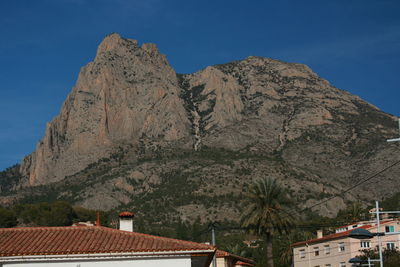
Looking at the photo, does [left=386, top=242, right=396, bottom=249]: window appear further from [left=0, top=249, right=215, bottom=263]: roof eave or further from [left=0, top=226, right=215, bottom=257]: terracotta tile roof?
[left=0, top=249, right=215, bottom=263]: roof eave

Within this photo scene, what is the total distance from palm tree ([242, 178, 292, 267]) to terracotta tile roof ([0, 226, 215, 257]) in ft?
148

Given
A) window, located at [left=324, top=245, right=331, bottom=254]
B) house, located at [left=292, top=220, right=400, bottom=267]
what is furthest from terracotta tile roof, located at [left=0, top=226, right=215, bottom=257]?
window, located at [left=324, top=245, right=331, bottom=254]

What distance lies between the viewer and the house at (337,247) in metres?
90.1

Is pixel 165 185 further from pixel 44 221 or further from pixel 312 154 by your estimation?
pixel 44 221

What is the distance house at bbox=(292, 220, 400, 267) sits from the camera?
90062 mm

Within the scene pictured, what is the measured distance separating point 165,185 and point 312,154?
46.3 metres

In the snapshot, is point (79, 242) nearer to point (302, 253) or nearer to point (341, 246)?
point (341, 246)

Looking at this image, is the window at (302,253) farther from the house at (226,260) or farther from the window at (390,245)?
the house at (226,260)

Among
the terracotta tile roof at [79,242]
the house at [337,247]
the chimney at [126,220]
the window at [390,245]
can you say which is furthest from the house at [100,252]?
the window at [390,245]

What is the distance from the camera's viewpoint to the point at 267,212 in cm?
7262

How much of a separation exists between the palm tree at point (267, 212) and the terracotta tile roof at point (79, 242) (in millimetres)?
45236

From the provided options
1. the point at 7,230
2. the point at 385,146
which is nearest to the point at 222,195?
the point at 385,146

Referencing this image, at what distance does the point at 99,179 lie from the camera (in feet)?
638

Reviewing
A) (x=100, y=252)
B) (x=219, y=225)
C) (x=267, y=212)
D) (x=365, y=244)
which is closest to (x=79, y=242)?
(x=100, y=252)
